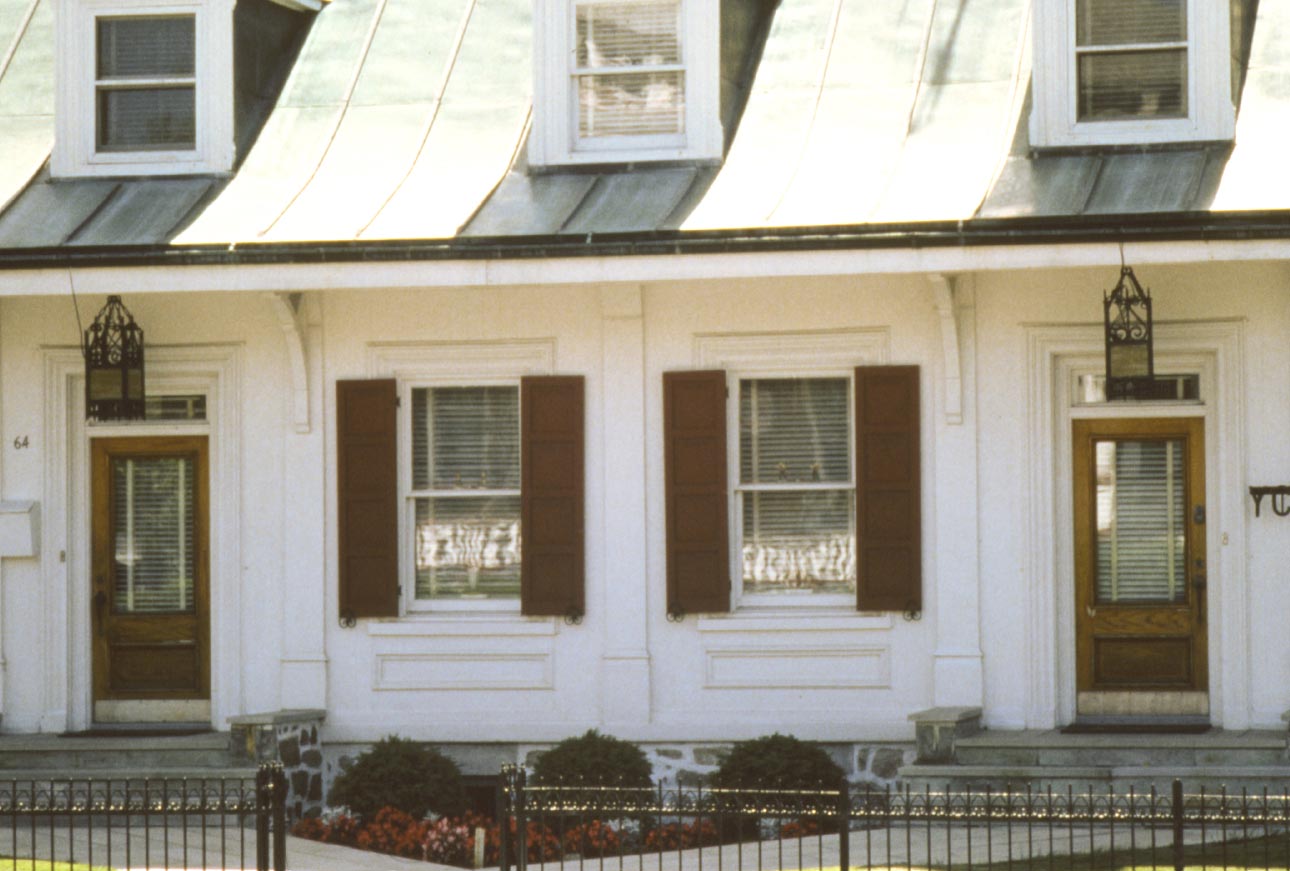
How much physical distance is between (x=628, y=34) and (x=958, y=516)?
4.44 meters

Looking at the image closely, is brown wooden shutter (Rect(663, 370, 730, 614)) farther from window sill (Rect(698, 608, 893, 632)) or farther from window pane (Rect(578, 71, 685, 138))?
window pane (Rect(578, 71, 685, 138))

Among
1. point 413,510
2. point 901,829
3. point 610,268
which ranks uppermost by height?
point 610,268

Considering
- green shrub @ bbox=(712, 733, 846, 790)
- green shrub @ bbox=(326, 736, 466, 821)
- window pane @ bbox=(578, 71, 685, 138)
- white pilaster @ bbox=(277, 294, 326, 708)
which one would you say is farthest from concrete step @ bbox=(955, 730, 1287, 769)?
window pane @ bbox=(578, 71, 685, 138)

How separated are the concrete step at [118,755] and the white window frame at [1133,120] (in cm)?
722

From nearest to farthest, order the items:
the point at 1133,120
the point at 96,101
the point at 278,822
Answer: the point at 278,822, the point at 1133,120, the point at 96,101

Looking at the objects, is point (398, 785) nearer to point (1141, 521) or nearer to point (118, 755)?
point (118, 755)

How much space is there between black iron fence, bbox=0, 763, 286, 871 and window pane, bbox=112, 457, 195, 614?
176cm

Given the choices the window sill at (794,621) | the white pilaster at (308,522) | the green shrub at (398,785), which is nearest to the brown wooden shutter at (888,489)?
the window sill at (794,621)

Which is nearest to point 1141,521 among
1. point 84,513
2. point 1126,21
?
point 1126,21

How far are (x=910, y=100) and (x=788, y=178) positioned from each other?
1.15 meters

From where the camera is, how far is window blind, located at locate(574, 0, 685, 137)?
16938 millimetres

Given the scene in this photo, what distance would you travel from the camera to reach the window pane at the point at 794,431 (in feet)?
53.6

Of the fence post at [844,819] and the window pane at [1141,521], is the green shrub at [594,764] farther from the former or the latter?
the fence post at [844,819]

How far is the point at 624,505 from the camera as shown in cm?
1639
